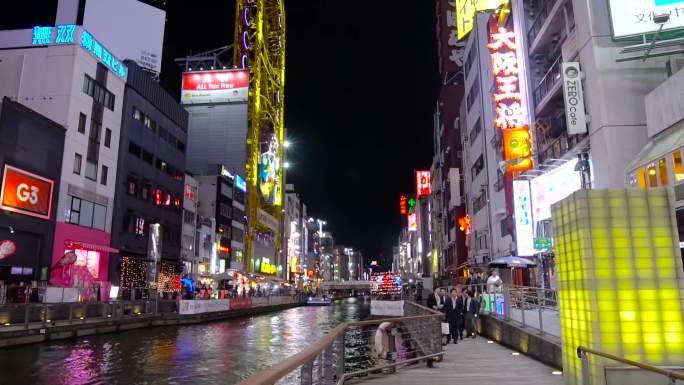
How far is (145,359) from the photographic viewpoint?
17.9 meters

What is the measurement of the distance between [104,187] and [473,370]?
134 feet

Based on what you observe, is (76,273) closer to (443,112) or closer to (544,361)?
(544,361)

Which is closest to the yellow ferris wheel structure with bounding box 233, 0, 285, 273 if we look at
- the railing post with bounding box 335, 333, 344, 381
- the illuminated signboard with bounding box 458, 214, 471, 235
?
the illuminated signboard with bounding box 458, 214, 471, 235

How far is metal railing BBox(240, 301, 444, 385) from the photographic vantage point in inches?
222

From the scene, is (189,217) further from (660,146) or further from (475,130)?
(660,146)

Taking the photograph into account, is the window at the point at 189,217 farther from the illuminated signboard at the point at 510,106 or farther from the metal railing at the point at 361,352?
the metal railing at the point at 361,352

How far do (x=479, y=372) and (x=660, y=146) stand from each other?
1287 cm

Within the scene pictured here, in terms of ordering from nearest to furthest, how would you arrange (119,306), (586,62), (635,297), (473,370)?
(635,297), (473,370), (586,62), (119,306)

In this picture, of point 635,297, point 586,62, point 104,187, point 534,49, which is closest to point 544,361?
point 635,297

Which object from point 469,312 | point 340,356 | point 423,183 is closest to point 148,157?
point 469,312

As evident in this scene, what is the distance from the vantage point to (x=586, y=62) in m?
24.5

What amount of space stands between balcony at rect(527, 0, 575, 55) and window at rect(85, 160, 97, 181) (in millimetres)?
34063

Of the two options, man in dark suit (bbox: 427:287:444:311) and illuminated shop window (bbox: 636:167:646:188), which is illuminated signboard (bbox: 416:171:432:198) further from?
illuminated shop window (bbox: 636:167:646:188)

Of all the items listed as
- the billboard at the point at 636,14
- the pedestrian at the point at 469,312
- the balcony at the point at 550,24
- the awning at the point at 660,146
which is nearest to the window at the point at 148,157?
the balcony at the point at 550,24
